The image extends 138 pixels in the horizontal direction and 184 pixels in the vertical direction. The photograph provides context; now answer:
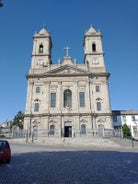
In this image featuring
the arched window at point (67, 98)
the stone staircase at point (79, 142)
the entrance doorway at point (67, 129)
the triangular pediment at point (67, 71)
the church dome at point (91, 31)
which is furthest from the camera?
the church dome at point (91, 31)

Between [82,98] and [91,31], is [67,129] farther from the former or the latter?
[91,31]

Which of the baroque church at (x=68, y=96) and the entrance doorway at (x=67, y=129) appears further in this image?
the entrance doorway at (x=67, y=129)

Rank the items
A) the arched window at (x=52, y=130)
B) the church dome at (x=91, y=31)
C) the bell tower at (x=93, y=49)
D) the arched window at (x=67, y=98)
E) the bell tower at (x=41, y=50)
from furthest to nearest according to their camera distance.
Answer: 1. the church dome at (x=91, y=31)
2. the bell tower at (x=41, y=50)
3. the bell tower at (x=93, y=49)
4. the arched window at (x=67, y=98)
5. the arched window at (x=52, y=130)

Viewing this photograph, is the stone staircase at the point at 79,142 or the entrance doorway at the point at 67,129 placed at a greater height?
the entrance doorway at the point at 67,129

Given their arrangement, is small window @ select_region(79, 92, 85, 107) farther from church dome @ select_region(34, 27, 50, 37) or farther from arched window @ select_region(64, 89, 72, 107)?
church dome @ select_region(34, 27, 50, 37)

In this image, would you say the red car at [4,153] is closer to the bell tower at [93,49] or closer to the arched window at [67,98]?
the arched window at [67,98]

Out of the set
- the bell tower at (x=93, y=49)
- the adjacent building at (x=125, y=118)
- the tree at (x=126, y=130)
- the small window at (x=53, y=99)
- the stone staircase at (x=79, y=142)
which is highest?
the bell tower at (x=93, y=49)

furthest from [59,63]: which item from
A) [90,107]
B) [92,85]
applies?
[90,107]

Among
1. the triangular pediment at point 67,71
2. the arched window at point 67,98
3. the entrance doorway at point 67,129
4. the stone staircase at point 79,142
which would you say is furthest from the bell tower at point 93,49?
the stone staircase at point 79,142

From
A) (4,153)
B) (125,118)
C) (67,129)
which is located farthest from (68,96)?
(4,153)

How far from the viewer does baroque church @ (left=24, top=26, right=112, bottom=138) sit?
3647cm

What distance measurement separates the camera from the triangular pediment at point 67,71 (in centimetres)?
4047

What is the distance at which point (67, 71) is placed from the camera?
134ft

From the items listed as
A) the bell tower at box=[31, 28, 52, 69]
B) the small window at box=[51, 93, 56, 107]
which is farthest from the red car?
the bell tower at box=[31, 28, 52, 69]
